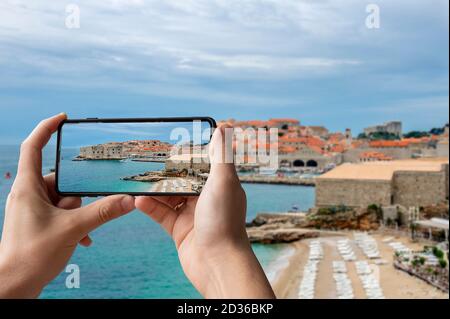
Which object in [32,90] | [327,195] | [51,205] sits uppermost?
[32,90]

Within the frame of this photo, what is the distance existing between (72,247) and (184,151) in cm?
17

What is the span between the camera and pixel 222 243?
510 mm

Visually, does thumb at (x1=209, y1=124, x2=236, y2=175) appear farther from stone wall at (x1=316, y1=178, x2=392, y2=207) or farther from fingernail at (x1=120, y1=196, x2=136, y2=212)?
stone wall at (x1=316, y1=178, x2=392, y2=207)

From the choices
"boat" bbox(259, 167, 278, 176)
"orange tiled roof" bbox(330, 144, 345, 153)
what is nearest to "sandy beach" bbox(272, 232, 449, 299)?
"boat" bbox(259, 167, 278, 176)

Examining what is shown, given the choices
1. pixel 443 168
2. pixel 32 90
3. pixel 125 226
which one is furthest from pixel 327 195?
pixel 125 226

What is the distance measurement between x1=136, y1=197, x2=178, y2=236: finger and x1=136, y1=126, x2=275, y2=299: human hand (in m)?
0.09

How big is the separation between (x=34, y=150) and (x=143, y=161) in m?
0.13

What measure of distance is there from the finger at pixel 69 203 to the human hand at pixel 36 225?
0.02 metres

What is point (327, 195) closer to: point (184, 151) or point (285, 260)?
point (285, 260)

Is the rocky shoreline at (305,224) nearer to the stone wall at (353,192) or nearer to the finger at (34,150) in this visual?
the stone wall at (353,192)

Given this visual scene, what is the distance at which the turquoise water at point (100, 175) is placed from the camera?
2.06 ft

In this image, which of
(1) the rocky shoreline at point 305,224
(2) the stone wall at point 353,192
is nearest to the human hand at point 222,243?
(2) the stone wall at point 353,192

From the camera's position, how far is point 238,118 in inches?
1025

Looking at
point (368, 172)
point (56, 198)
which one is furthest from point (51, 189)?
point (368, 172)
